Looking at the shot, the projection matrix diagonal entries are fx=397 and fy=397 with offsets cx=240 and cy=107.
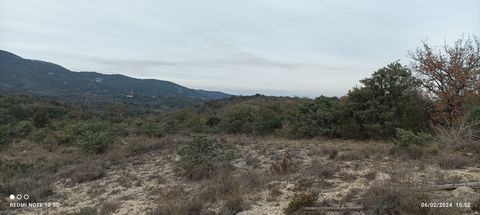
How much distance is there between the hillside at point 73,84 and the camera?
141750mm

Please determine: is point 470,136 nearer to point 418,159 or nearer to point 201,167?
point 418,159

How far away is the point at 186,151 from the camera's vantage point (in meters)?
11.3

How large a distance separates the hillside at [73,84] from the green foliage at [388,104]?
388 ft

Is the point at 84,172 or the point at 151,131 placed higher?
the point at 151,131

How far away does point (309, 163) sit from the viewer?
33.3 ft

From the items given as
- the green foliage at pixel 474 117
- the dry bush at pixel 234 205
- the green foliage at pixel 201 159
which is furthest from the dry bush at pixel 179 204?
the green foliage at pixel 474 117

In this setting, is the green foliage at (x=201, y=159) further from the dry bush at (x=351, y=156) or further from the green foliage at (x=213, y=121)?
the green foliage at (x=213, y=121)

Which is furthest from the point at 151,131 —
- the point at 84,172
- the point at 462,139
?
the point at 462,139

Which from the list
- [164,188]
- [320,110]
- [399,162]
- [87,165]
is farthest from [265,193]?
[320,110]

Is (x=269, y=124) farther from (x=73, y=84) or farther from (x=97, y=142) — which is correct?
(x=73, y=84)

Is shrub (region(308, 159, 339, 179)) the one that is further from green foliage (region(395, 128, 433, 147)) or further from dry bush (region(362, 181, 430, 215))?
green foliage (region(395, 128, 433, 147))

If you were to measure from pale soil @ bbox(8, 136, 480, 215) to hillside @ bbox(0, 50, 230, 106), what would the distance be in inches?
4870

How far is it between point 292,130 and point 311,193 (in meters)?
13.8

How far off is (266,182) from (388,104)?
37.5ft
